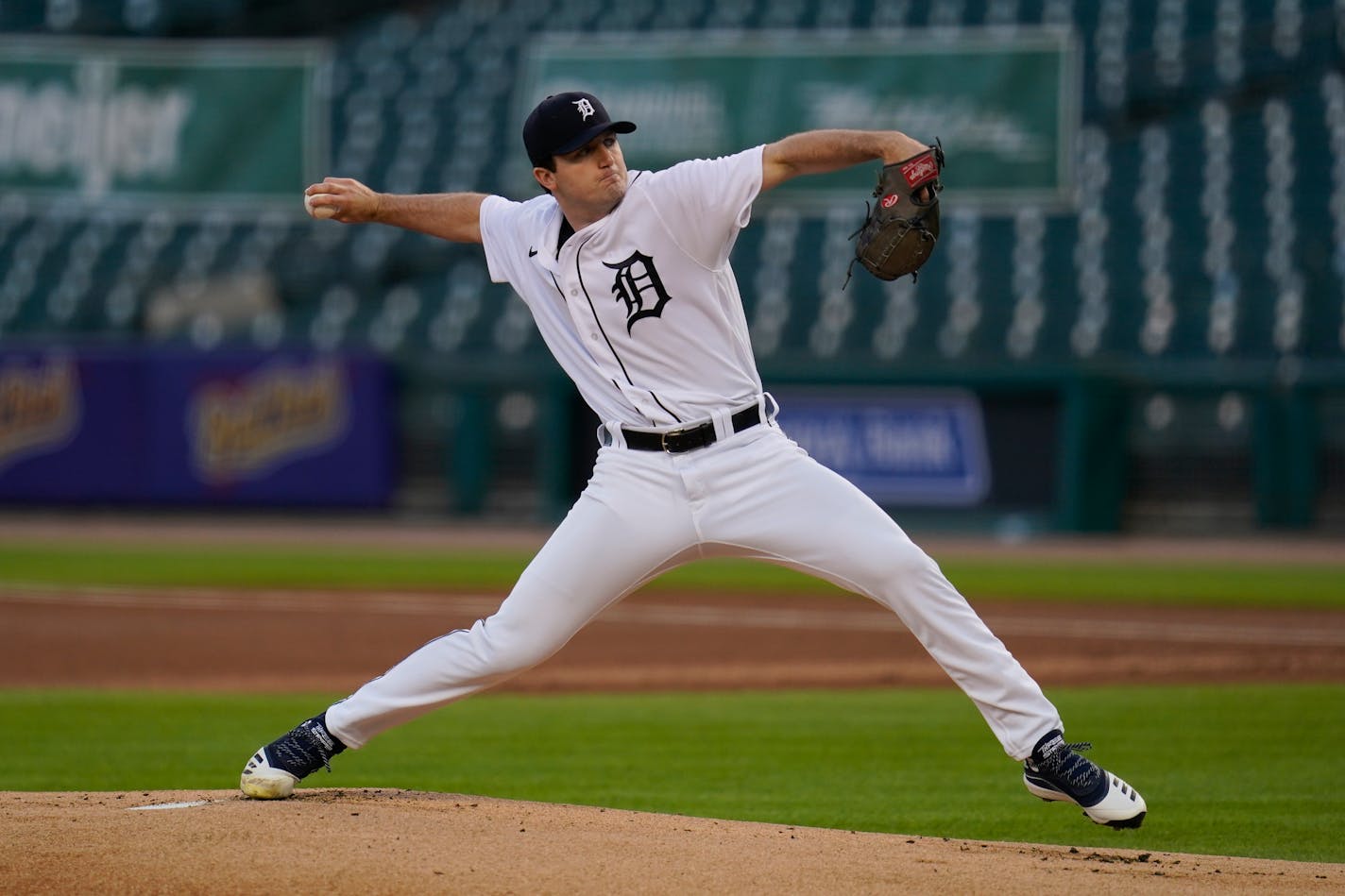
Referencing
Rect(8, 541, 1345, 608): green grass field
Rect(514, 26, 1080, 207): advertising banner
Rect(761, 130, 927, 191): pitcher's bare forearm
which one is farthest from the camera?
Rect(514, 26, 1080, 207): advertising banner

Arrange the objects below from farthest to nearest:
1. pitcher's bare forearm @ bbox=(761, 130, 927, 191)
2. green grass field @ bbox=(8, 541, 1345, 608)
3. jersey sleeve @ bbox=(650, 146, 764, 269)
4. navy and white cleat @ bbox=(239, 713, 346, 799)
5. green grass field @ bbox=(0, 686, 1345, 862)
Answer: green grass field @ bbox=(8, 541, 1345, 608) → green grass field @ bbox=(0, 686, 1345, 862) → navy and white cleat @ bbox=(239, 713, 346, 799) → jersey sleeve @ bbox=(650, 146, 764, 269) → pitcher's bare forearm @ bbox=(761, 130, 927, 191)

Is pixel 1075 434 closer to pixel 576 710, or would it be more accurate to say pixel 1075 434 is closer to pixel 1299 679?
pixel 1299 679

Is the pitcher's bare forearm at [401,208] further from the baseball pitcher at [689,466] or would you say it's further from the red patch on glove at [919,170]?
the red patch on glove at [919,170]

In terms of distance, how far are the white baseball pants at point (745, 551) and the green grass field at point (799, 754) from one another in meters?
0.85

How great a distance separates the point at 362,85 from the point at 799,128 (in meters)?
6.58

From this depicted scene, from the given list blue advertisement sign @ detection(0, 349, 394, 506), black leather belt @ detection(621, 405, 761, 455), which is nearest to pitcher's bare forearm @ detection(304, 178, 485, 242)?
black leather belt @ detection(621, 405, 761, 455)

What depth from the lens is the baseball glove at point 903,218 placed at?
3.78 metres

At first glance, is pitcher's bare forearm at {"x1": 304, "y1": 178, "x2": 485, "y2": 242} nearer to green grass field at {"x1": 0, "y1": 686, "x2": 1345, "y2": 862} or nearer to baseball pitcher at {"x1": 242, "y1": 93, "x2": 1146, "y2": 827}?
baseball pitcher at {"x1": 242, "y1": 93, "x2": 1146, "y2": 827}

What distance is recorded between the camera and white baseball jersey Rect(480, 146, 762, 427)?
3.88 m

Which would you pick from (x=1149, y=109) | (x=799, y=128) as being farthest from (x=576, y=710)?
(x=1149, y=109)

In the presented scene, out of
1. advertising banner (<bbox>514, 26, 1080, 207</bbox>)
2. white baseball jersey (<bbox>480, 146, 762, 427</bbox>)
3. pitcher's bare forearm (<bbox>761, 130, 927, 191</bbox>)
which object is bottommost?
white baseball jersey (<bbox>480, 146, 762, 427</bbox>)

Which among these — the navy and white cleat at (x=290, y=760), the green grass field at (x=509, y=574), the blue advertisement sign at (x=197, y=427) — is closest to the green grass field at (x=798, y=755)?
the navy and white cleat at (x=290, y=760)

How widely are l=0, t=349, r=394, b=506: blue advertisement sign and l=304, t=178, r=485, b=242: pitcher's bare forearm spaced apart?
12393 mm

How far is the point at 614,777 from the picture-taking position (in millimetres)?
5598
